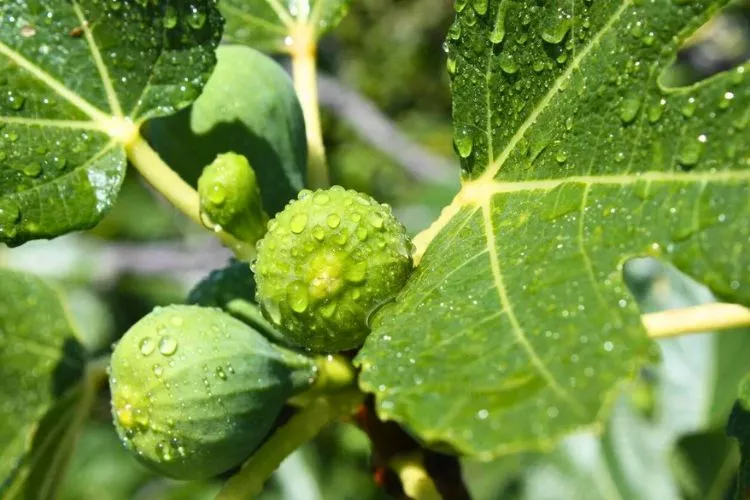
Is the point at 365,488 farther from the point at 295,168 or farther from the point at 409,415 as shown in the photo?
the point at 409,415

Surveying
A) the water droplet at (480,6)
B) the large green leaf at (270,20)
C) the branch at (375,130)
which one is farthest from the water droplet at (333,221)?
the branch at (375,130)

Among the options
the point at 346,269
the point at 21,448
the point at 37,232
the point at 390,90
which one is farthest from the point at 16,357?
the point at 390,90

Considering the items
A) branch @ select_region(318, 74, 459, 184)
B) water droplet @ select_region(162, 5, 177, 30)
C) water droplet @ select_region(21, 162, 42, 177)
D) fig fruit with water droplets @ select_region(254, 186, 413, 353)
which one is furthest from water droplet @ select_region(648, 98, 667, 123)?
branch @ select_region(318, 74, 459, 184)

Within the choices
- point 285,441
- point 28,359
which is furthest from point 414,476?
point 28,359

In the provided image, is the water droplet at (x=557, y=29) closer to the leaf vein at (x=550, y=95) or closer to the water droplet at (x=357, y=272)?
the leaf vein at (x=550, y=95)

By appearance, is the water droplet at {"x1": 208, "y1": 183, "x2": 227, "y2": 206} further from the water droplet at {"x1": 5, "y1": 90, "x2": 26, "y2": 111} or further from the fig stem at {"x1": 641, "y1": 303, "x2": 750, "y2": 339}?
the fig stem at {"x1": 641, "y1": 303, "x2": 750, "y2": 339}
